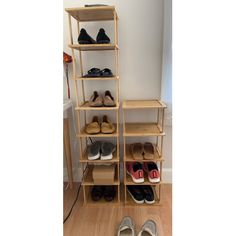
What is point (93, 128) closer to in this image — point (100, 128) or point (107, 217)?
point (100, 128)

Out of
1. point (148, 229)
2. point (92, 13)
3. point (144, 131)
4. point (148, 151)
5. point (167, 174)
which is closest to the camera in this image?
point (148, 229)

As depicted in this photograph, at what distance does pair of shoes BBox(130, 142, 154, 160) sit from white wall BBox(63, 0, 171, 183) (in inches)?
9.5

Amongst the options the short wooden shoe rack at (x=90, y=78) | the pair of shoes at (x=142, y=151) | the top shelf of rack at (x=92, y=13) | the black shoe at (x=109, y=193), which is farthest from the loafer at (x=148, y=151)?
the top shelf of rack at (x=92, y=13)

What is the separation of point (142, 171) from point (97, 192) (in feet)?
1.45

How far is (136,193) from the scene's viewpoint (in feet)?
5.55

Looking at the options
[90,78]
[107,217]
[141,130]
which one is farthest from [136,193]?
[90,78]

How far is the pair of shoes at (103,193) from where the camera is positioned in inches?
67.2

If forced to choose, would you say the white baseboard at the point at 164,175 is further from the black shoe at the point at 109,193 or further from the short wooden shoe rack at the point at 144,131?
the black shoe at the point at 109,193

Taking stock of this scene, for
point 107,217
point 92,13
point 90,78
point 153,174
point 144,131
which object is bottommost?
point 107,217

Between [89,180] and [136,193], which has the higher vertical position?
[89,180]

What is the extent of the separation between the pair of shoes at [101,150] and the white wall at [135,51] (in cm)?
34
